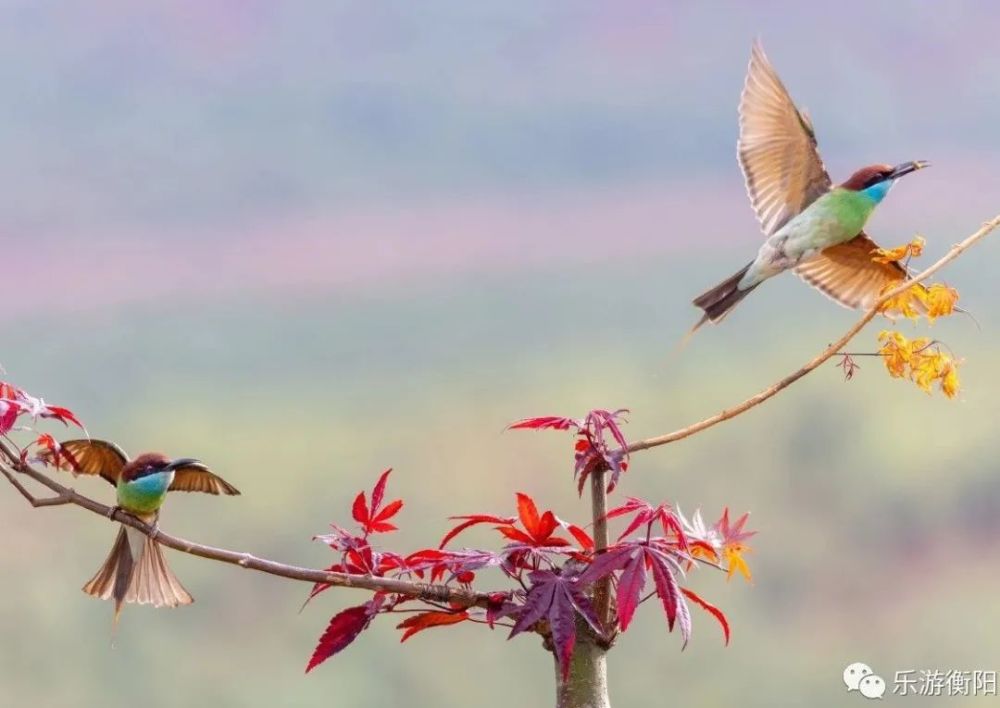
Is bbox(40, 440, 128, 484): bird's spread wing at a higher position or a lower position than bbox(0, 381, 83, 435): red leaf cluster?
higher

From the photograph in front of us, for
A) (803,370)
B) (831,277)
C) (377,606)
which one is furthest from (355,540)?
(831,277)

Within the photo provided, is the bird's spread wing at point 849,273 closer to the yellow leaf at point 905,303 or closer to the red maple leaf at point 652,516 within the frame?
the yellow leaf at point 905,303

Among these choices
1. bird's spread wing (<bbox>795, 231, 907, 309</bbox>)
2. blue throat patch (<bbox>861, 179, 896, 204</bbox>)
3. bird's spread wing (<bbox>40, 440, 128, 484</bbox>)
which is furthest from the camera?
bird's spread wing (<bbox>795, 231, 907, 309</bbox>)

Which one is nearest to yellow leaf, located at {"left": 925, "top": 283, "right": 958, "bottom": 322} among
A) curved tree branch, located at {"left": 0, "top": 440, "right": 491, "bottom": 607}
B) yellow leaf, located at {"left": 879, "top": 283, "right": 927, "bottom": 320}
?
yellow leaf, located at {"left": 879, "top": 283, "right": 927, "bottom": 320}

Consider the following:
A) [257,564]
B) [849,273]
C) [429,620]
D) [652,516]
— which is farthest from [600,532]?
[849,273]

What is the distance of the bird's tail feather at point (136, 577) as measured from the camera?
97 cm

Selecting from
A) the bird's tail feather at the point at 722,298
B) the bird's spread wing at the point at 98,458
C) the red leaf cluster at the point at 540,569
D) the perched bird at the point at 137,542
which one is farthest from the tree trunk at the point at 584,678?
the bird's tail feather at the point at 722,298

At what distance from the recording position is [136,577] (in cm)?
98

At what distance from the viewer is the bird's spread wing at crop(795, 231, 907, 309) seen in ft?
4.58

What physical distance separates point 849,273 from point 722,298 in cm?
18

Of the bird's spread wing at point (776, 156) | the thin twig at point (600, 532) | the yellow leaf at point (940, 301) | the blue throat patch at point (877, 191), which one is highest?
the bird's spread wing at point (776, 156)

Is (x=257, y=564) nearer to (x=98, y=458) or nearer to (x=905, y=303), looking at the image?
(x=98, y=458)

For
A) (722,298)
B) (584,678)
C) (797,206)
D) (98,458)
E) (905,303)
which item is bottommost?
(584,678)

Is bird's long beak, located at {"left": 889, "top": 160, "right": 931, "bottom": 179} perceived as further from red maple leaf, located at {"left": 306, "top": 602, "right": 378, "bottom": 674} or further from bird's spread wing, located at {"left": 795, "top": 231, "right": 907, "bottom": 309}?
red maple leaf, located at {"left": 306, "top": 602, "right": 378, "bottom": 674}
